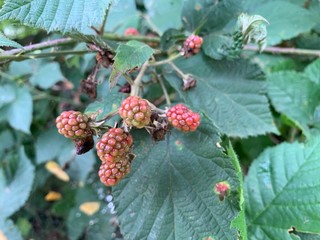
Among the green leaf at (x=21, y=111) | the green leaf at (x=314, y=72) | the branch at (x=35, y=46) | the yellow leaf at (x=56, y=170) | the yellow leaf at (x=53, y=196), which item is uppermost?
the green leaf at (x=314, y=72)

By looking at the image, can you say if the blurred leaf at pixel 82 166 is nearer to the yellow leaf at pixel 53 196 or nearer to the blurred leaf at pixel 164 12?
the yellow leaf at pixel 53 196

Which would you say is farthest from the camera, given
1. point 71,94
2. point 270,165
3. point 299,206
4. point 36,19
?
point 71,94

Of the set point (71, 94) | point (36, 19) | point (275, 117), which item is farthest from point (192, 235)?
point (71, 94)

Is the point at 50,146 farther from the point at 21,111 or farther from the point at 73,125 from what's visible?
the point at 73,125

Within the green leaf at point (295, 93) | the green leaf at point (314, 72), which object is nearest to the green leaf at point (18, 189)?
the green leaf at point (295, 93)

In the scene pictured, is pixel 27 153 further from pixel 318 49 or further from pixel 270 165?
pixel 318 49

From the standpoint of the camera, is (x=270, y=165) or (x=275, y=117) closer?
(x=270, y=165)
